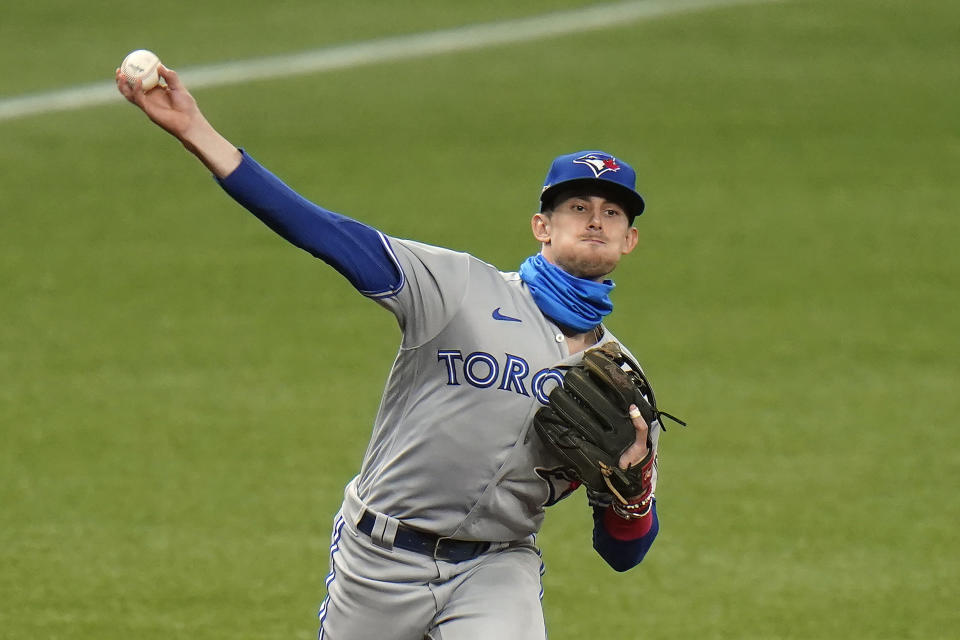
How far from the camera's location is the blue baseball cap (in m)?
4.71

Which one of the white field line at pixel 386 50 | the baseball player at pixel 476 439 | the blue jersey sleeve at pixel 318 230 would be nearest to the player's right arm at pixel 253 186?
the blue jersey sleeve at pixel 318 230

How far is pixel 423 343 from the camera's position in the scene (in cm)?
451

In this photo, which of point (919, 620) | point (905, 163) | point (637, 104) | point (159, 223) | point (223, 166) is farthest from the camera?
point (637, 104)

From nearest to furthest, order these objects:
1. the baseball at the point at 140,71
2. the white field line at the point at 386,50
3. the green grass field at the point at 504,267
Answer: the baseball at the point at 140,71
the green grass field at the point at 504,267
the white field line at the point at 386,50

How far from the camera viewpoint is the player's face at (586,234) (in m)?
4.67

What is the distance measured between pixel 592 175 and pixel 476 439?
2.95 feet

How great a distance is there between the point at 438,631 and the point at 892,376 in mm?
6648

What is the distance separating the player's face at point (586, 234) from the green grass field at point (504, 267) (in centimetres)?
306

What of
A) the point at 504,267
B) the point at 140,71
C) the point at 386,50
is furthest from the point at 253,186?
the point at 386,50

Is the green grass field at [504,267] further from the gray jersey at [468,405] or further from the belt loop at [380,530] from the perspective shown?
the gray jersey at [468,405]

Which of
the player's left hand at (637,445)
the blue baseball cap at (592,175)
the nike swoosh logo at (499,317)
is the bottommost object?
the player's left hand at (637,445)

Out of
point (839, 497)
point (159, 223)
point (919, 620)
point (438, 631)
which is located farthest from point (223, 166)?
point (159, 223)

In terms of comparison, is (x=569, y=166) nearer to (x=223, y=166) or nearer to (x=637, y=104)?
(x=223, y=166)

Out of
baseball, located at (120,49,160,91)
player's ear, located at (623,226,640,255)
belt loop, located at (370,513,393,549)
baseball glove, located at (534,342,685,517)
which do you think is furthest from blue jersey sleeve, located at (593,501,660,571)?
baseball, located at (120,49,160,91)
